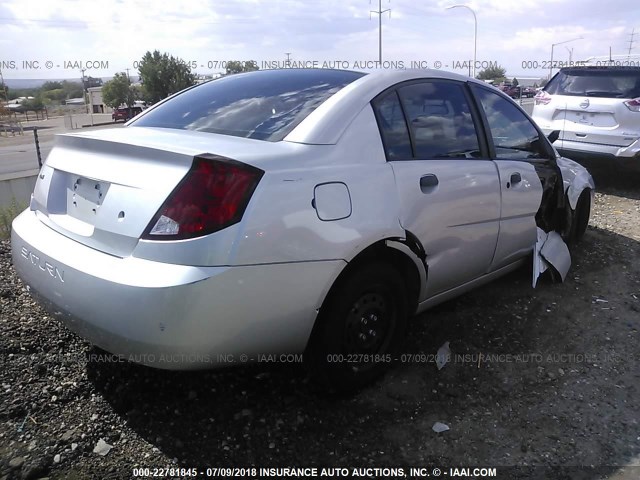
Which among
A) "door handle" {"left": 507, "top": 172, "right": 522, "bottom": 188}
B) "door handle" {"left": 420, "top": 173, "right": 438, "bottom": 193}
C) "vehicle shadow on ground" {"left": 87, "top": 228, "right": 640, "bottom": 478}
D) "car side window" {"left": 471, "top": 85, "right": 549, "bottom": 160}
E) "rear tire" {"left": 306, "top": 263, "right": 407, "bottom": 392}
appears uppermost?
"car side window" {"left": 471, "top": 85, "right": 549, "bottom": 160}

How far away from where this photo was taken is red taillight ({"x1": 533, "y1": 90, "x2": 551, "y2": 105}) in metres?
7.76

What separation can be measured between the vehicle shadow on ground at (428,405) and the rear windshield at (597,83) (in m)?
4.74

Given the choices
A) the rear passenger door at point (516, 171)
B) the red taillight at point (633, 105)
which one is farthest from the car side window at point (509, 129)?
the red taillight at point (633, 105)

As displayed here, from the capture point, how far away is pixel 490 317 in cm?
366

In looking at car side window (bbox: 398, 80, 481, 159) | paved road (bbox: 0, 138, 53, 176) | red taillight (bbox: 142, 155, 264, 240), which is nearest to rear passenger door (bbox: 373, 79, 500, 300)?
car side window (bbox: 398, 80, 481, 159)

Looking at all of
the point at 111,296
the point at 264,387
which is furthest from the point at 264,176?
the point at 264,387

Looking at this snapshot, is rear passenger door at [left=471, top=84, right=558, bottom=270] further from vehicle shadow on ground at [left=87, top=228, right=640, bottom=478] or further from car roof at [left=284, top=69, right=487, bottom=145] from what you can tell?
car roof at [left=284, top=69, right=487, bottom=145]

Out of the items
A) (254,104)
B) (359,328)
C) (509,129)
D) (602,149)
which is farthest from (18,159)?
(359,328)

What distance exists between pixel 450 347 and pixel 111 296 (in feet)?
6.76

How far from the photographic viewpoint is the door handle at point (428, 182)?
2.81m

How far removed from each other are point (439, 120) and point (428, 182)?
49cm

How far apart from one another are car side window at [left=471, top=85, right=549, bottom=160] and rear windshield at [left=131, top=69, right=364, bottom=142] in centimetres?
111

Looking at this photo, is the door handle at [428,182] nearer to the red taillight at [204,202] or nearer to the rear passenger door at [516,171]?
the rear passenger door at [516,171]

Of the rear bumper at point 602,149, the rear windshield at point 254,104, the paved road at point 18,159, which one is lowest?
the paved road at point 18,159
